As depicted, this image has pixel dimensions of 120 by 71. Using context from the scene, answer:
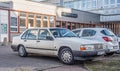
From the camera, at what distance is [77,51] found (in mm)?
9945

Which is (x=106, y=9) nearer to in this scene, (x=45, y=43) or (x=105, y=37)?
(x=105, y=37)

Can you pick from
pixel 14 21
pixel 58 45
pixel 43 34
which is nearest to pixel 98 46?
pixel 58 45

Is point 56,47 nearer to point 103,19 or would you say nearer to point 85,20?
point 85,20

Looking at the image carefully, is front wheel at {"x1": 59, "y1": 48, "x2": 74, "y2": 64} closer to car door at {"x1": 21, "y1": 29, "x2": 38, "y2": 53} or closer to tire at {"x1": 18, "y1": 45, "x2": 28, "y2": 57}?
car door at {"x1": 21, "y1": 29, "x2": 38, "y2": 53}

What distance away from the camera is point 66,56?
10352mm

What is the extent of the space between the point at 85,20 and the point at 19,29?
16.3 meters

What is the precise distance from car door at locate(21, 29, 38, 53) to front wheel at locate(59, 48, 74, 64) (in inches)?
76.9

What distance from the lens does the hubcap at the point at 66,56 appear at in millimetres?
10273

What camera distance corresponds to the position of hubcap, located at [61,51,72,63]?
10.3 meters

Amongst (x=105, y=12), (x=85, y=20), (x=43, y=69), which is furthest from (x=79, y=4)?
→ (x=43, y=69)

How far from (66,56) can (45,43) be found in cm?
144

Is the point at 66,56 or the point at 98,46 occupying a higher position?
the point at 98,46

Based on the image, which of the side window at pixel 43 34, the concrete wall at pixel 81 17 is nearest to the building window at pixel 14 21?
the concrete wall at pixel 81 17

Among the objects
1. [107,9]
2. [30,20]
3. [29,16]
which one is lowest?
[30,20]
